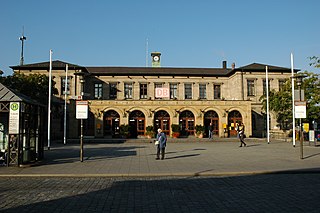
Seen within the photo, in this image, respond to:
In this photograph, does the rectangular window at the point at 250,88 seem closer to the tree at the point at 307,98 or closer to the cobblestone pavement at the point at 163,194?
the tree at the point at 307,98

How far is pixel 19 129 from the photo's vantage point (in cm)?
1355

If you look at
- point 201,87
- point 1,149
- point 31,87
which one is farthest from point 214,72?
point 1,149

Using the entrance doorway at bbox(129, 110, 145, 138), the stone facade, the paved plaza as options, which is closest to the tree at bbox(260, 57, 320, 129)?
the stone facade

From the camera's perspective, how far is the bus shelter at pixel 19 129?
13.7m

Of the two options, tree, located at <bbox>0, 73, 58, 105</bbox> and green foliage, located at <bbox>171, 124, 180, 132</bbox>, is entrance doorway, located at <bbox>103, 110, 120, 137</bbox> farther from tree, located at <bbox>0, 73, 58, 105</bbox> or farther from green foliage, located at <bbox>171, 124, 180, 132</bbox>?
tree, located at <bbox>0, 73, 58, 105</bbox>

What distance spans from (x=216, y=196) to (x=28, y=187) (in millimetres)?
5985

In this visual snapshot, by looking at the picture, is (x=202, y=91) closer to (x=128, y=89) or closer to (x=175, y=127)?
(x=128, y=89)

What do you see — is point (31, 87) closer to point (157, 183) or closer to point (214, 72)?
point (157, 183)

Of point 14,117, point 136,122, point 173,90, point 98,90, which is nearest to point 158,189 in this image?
point 14,117

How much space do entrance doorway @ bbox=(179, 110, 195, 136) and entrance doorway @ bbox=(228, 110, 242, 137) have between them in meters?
5.67

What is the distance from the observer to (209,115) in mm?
43062

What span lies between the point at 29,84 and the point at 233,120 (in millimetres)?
28350

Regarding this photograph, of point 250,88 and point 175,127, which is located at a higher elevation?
point 250,88

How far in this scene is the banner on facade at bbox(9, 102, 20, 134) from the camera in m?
13.5
